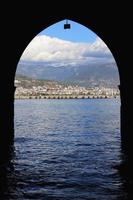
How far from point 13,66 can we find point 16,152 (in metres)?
6.74

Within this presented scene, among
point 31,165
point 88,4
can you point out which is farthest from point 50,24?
point 31,165

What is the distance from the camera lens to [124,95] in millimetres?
27703

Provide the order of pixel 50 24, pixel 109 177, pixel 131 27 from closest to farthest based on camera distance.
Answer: pixel 109 177
pixel 131 27
pixel 50 24

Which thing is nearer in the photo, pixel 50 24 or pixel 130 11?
pixel 130 11

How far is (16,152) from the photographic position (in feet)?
85.4

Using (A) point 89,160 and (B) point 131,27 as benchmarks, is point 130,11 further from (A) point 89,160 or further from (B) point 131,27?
(A) point 89,160

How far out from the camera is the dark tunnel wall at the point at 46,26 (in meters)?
25.0

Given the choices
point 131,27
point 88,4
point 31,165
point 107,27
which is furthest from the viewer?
point 107,27

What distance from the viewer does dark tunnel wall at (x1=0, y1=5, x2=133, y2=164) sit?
25031 millimetres

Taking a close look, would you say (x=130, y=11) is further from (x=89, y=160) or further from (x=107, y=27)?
(x=89, y=160)

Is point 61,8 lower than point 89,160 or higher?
higher

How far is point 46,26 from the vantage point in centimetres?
2884

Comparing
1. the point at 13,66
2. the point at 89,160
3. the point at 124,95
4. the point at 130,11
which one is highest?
the point at 130,11

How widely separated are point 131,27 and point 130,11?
7.00ft
